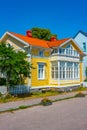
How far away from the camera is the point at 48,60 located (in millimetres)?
31109

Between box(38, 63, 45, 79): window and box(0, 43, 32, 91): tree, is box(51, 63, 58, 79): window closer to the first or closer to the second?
box(38, 63, 45, 79): window

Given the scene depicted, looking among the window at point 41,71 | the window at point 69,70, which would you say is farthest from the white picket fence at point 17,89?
the window at point 69,70

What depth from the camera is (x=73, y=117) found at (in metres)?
13.4

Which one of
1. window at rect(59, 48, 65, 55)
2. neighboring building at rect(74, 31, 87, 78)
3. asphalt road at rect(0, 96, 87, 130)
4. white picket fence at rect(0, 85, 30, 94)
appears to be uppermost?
neighboring building at rect(74, 31, 87, 78)

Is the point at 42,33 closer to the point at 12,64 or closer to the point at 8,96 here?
the point at 12,64

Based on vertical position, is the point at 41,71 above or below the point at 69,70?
below

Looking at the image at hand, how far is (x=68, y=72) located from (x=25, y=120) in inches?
792

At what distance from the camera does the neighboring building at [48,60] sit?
93.7 feet

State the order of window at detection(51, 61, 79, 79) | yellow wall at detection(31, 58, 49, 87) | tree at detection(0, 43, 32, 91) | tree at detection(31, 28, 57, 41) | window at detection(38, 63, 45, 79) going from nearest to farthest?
tree at detection(0, 43, 32, 91)
yellow wall at detection(31, 58, 49, 87)
window at detection(38, 63, 45, 79)
window at detection(51, 61, 79, 79)
tree at detection(31, 28, 57, 41)

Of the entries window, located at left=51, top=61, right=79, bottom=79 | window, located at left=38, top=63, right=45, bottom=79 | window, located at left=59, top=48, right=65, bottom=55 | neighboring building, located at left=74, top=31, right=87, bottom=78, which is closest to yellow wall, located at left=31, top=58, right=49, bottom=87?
window, located at left=38, top=63, right=45, bottom=79

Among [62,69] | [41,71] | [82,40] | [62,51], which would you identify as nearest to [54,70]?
[62,69]

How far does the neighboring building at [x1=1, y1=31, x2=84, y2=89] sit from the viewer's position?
2855 centimetres

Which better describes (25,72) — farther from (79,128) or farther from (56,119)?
(79,128)

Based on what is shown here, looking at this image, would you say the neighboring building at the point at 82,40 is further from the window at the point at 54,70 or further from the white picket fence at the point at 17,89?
the white picket fence at the point at 17,89
